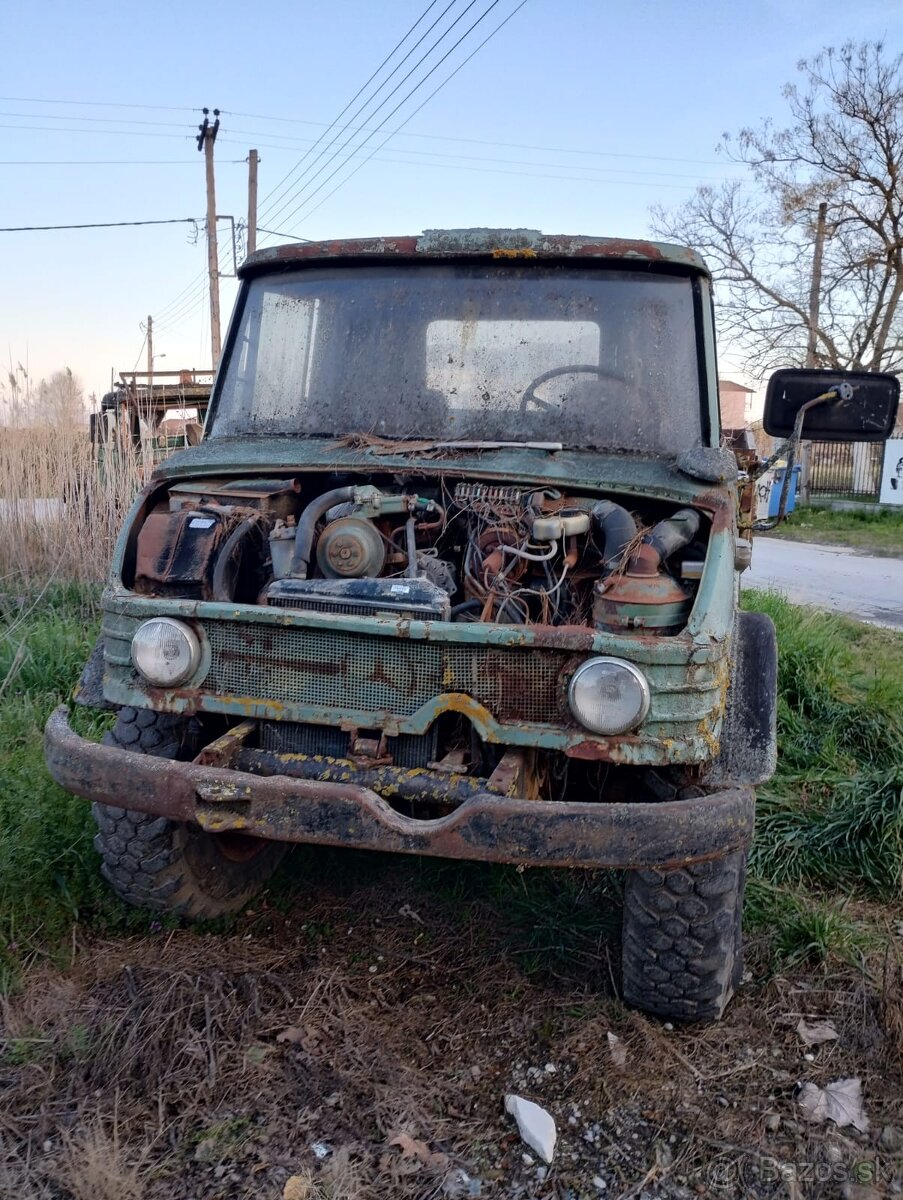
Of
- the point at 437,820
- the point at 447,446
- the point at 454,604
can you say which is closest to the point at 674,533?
the point at 454,604

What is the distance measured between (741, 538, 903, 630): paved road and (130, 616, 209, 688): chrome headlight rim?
6.11 meters

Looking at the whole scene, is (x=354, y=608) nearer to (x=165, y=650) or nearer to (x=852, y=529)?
(x=165, y=650)

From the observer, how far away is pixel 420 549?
314 cm

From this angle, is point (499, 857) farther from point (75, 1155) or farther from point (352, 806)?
point (75, 1155)

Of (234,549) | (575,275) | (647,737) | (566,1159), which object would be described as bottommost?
(566,1159)

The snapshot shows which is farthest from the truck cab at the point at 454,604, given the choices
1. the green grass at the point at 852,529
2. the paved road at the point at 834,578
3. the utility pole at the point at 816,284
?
the utility pole at the point at 816,284

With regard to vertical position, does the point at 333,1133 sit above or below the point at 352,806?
below

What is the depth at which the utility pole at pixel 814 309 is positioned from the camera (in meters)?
22.4

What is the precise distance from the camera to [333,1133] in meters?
2.40

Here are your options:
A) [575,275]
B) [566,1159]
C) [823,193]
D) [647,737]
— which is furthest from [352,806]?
[823,193]

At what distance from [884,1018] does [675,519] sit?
157 centimetres

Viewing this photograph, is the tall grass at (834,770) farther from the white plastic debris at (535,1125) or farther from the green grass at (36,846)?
the green grass at (36,846)

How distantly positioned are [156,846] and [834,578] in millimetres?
9216

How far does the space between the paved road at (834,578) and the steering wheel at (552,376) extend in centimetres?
490
